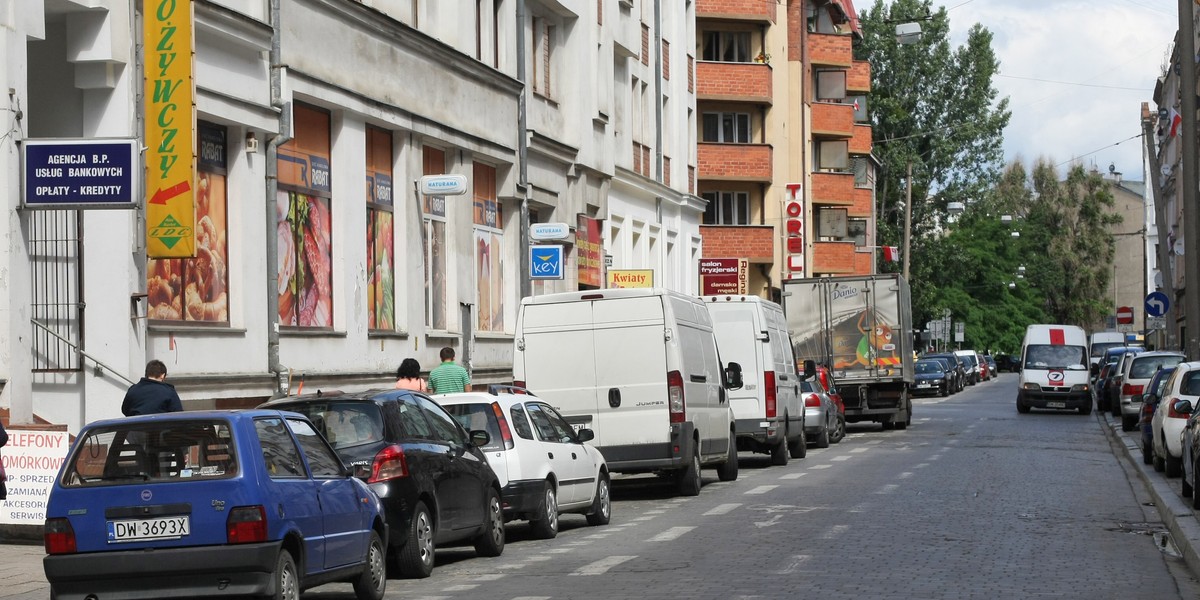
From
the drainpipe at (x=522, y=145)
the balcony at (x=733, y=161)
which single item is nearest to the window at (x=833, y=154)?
the balcony at (x=733, y=161)

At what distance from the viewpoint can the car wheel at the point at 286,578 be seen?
395 inches

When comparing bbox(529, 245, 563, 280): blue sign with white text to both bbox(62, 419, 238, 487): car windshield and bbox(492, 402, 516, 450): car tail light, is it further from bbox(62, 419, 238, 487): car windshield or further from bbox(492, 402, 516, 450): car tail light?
bbox(62, 419, 238, 487): car windshield

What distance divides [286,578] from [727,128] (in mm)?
49506

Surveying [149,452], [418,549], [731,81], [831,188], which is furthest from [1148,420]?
[831,188]

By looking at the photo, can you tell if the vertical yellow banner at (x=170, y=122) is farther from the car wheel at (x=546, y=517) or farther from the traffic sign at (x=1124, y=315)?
the traffic sign at (x=1124, y=315)

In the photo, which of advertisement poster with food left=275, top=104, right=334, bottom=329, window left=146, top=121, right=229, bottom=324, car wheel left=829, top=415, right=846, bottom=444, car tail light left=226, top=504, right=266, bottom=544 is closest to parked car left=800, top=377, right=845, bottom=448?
car wheel left=829, top=415, right=846, bottom=444

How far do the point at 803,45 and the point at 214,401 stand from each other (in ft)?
154

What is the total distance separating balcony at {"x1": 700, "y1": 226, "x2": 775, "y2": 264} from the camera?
5712cm

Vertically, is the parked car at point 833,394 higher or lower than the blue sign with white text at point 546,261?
lower

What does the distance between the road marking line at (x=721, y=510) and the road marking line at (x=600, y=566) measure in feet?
13.8

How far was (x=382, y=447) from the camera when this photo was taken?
506 inches

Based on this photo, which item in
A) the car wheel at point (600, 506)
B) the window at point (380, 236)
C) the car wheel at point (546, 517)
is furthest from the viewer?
the window at point (380, 236)

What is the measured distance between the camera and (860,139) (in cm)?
7256

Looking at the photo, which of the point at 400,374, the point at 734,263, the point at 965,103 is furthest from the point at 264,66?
the point at 965,103
